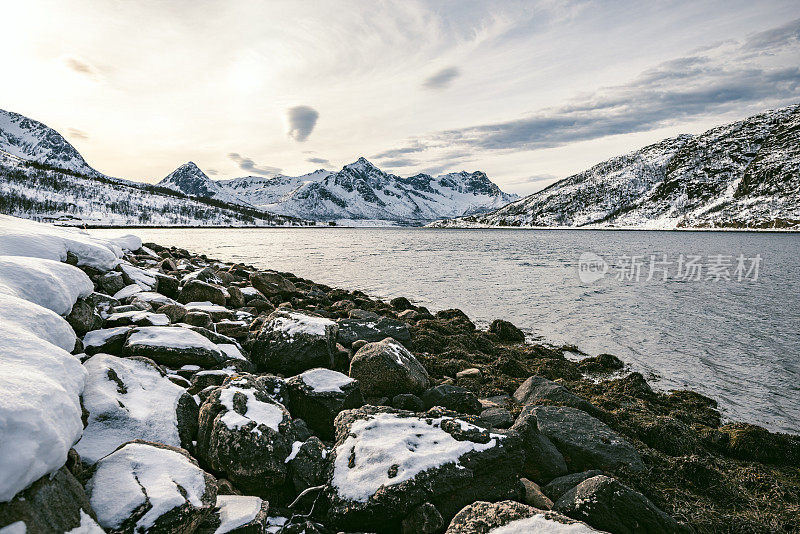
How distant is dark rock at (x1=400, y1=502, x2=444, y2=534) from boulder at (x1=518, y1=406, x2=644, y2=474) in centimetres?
296

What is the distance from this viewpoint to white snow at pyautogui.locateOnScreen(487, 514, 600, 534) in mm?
3852

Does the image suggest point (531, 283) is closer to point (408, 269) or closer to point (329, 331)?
point (408, 269)

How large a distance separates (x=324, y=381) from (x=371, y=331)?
5.35 meters

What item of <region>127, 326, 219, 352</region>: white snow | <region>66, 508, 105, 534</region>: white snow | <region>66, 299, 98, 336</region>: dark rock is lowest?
<region>66, 508, 105, 534</region>: white snow

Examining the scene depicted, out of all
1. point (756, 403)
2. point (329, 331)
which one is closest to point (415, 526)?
point (329, 331)

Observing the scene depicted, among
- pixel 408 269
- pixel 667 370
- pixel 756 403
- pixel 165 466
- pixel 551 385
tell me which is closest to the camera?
pixel 165 466

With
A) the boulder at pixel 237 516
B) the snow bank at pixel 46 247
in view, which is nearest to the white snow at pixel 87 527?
the boulder at pixel 237 516

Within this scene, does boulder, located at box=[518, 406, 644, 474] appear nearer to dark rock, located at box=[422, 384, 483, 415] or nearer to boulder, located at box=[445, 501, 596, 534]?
dark rock, located at box=[422, 384, 483, 415]

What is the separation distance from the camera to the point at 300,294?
20.1 m

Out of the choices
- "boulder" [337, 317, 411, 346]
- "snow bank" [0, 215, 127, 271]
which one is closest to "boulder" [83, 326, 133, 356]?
"snow bank" [0, 215, 127, 271]

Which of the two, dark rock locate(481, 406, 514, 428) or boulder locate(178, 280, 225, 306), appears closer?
dark rock locate(481, 406, 514, 428)

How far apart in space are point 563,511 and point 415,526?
2.05 m

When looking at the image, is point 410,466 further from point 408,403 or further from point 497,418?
point 497,418

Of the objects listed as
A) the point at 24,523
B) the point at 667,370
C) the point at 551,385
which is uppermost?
the point at 24,523
